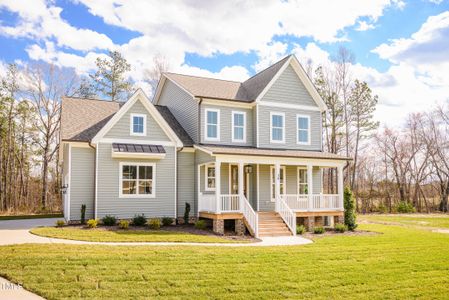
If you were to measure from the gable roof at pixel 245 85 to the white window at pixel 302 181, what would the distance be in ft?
13.0

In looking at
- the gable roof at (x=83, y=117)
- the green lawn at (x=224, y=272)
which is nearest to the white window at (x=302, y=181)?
the green lawn at (x=224, y=272)

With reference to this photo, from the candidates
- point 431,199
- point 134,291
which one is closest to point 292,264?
point 134,291

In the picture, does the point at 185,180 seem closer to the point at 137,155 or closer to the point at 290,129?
the point at 137,155

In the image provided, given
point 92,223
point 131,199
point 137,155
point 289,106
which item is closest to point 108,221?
point 92,223

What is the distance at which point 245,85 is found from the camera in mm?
24281

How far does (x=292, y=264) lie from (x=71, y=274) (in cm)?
564

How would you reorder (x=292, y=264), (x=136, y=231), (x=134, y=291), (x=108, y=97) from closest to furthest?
A: 1. (x=134, y=291)
2. (x=292, y=264)
3. (x=136, y=231)
4. (x=108, y=97)

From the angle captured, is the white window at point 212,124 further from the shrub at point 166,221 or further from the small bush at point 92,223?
the small bush at point 92,223

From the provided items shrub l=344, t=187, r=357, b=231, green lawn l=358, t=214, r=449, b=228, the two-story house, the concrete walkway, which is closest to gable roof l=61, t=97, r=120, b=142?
the two-story house

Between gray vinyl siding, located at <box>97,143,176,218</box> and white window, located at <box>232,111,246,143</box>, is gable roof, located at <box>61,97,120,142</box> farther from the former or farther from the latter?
white window, located at <box>232,111,246,143</box>

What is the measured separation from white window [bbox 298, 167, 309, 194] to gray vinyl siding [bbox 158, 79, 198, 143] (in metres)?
6.26

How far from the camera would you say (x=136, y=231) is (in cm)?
1566

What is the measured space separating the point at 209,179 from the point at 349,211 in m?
7.18

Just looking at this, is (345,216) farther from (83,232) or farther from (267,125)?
(83,232)
